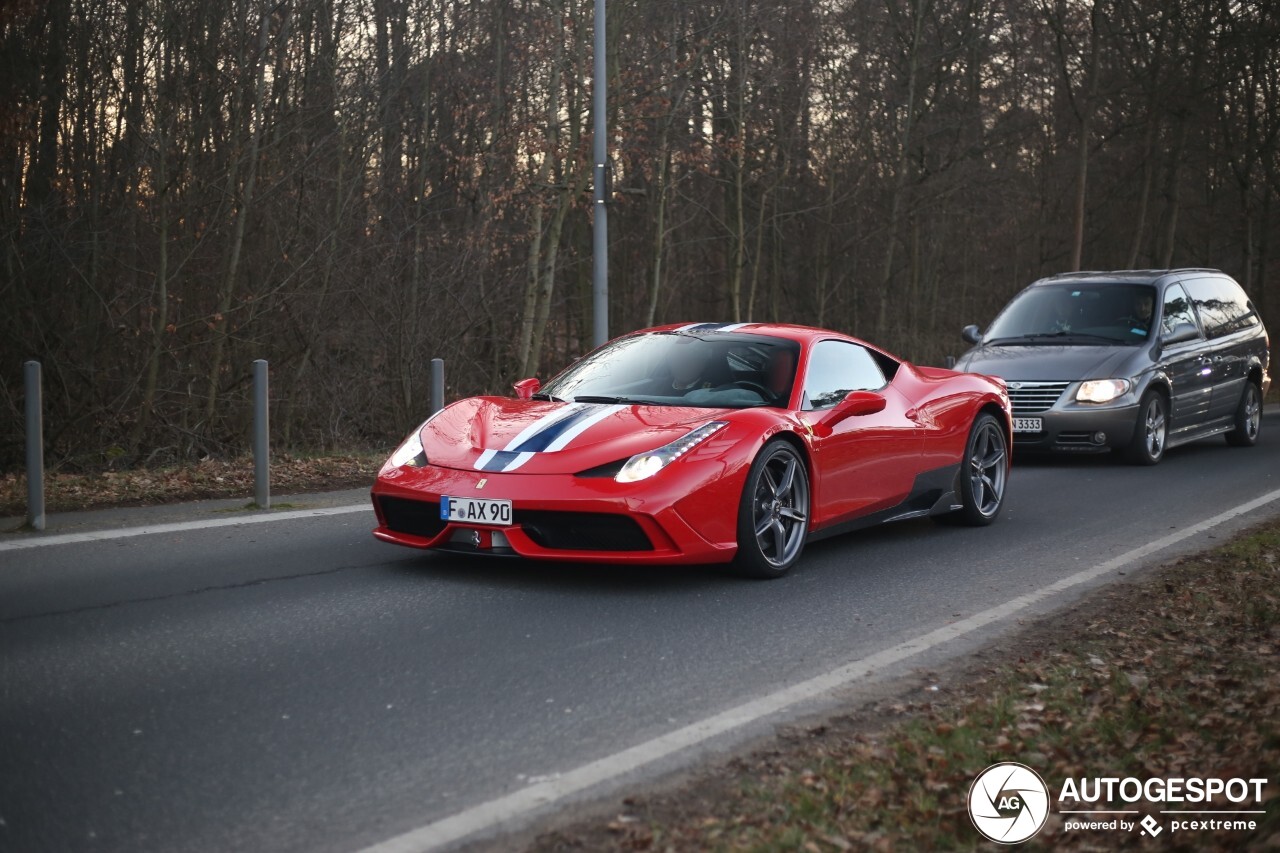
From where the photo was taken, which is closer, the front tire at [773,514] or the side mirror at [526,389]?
the front tire at [773,514]

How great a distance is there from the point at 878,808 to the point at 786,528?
12.4ft

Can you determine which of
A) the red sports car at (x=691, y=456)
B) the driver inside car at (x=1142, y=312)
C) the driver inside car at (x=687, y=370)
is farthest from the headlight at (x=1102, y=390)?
the driver inside car at (x=687, y=370)

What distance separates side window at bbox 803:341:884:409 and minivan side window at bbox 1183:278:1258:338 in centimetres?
749

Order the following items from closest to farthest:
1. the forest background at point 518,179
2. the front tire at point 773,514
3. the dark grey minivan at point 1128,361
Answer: the front tire at point 773,514, the dark grey minivan at point 1128,361, the forest background at point 518,179

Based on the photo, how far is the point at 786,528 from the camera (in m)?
7.57

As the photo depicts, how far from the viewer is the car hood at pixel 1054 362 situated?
13.4 meters

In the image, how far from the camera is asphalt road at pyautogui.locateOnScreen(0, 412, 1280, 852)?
3898 millimetres

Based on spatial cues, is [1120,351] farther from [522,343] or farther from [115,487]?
[522,343]

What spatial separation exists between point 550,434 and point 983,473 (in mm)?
3819

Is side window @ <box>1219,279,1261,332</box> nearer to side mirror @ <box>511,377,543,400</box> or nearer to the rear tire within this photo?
the rear tire

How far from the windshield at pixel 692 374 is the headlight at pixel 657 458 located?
25.2 inches

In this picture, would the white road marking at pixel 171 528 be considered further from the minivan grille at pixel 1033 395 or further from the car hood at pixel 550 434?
the minivan grille at pixel 1033 395

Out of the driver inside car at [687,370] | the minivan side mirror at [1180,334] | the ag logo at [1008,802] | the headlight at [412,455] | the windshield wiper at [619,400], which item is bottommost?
the ag logo at [1008,802]

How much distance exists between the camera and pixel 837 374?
27.5ft
